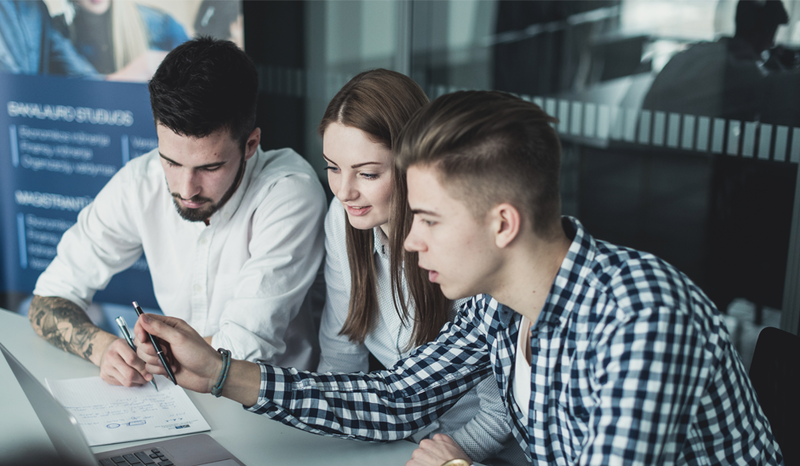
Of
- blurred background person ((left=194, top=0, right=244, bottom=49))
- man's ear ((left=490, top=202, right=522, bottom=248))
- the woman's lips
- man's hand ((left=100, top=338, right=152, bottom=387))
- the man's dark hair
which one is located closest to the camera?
man's ear ((left=490, top=202, right=522, bottom=248))

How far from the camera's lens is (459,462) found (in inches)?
45.9

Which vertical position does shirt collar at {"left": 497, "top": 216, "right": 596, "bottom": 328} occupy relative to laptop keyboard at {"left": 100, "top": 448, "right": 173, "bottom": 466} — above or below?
above

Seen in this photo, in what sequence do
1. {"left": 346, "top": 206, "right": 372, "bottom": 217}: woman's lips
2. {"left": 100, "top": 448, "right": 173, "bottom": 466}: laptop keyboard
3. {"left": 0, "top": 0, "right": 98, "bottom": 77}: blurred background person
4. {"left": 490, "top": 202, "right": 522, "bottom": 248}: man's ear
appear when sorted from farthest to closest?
1. {"left": 0, "top": 0, "right": 98, "bottom": 77}: blurred background person
2. {"left": 346, "top": 206, "right": 372, "bottom": 217}: woman's lips
3. {"left": 100, "top": 448, "right": 173, "bottom": 466}: laptop keyboard
4. {"left": 490, "top": 202, "right": 522, "bottom": 248}: man's ear

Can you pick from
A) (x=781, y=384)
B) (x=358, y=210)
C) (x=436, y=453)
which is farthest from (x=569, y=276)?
(x=358, y=210)

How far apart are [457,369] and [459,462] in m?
0.26

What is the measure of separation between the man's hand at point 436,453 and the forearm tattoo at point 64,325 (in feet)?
2.96

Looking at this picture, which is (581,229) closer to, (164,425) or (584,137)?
(164,425)

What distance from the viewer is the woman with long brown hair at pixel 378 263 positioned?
1.56 metres

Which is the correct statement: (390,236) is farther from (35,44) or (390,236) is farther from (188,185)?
(35,44)

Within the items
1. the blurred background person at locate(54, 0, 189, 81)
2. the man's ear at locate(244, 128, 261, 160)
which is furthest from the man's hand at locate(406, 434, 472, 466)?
the blurred background person at locate(54, 0, 189, 81)

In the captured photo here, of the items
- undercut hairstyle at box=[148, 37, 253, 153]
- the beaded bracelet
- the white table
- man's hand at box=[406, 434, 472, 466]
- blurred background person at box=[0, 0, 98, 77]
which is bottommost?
the white table

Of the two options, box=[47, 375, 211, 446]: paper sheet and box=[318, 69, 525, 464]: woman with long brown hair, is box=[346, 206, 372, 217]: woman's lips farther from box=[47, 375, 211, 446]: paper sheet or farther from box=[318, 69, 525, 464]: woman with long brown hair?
box=[47, 375, 211, 446]: paper sheet

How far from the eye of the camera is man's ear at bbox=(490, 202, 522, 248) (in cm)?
108

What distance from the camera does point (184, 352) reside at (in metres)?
1.33
